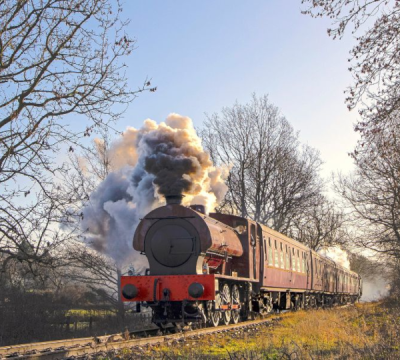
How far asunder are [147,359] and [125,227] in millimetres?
10434

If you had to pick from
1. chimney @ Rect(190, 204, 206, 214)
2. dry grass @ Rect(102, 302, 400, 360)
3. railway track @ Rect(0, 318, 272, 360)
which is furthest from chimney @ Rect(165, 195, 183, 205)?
dry grass @ Rect(102, 302, 400, 360)

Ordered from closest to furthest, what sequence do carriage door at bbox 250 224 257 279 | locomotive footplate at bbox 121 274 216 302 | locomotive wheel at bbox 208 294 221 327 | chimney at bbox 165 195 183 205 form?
locomotive footplate at bbox 121 274 216 302 → locomotive wheel at bbox 208 294 221 327 → chimney at bbox 165 195 183 205 → carriage door at bbox 250 224 257 279

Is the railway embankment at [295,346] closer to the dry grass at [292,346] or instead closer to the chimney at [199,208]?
the dry grass at [292,346]

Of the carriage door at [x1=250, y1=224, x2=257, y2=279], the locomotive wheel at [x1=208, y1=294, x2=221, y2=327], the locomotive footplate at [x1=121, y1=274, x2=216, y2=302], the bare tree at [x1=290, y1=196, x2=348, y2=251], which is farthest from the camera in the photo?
the bare tree at [x1=290, y1=196, x2=348, y2=251]

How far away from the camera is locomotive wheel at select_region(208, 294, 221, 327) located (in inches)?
484

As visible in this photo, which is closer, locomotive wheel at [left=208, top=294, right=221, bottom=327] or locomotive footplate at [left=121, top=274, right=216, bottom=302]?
locomotive footplate at [left=121, top=274, right=216, bottom=302]

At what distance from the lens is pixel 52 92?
11.0 metres

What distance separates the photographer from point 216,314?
1341 cm

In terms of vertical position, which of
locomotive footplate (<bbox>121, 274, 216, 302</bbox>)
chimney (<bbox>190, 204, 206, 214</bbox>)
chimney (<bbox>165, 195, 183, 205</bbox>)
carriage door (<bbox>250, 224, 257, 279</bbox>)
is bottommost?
locomotive footplate (<bbox>121, 274, 216, 302</bbox>)

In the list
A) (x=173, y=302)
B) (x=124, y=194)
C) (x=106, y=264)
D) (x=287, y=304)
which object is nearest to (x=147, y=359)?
(x=173, y=302)

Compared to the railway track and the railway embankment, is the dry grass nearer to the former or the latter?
the railway embankment

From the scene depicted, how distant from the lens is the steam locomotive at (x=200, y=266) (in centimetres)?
1177

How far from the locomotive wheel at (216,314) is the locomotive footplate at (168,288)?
27.7 inches

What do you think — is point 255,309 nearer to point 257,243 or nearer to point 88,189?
point 257,243
